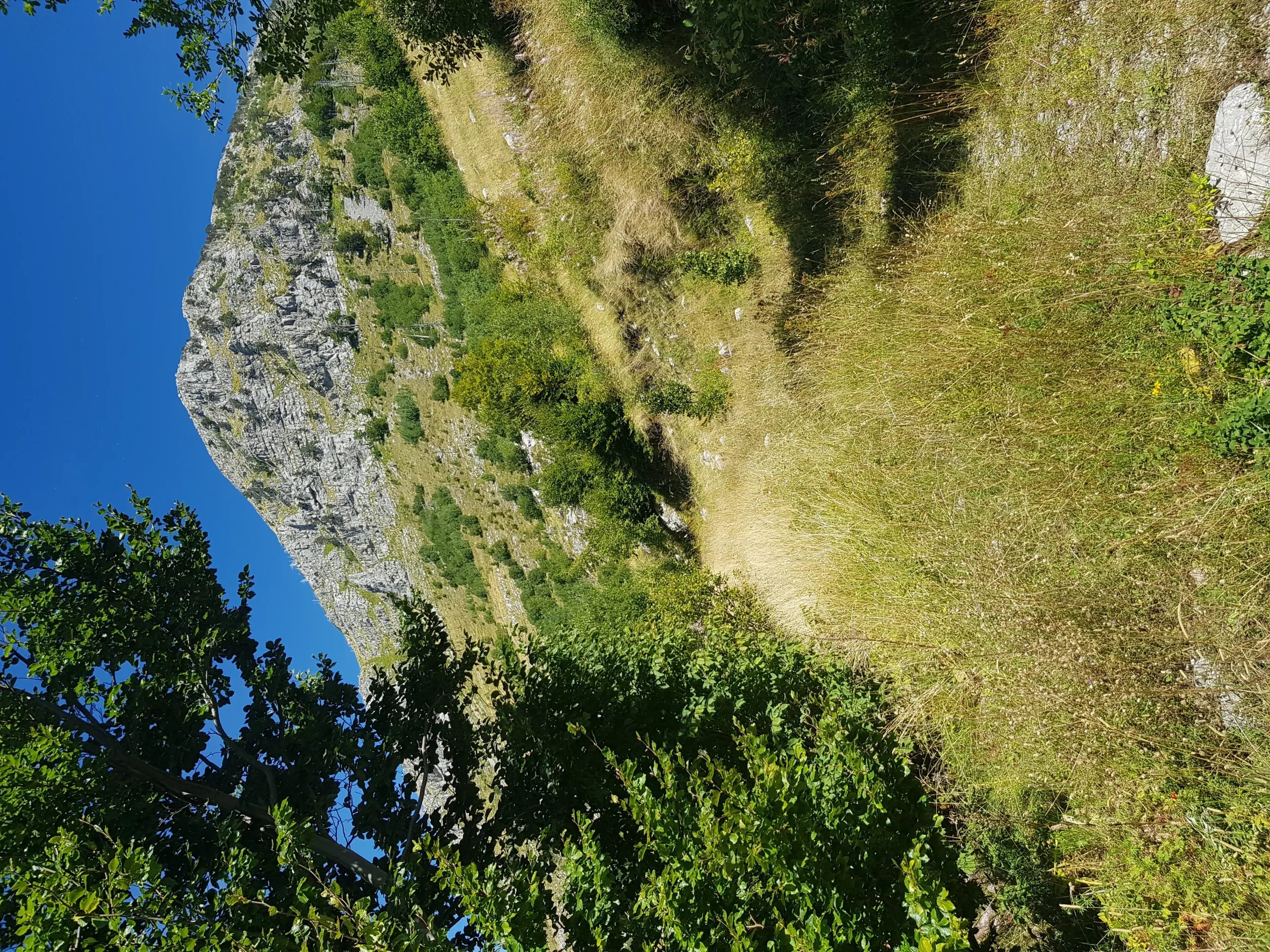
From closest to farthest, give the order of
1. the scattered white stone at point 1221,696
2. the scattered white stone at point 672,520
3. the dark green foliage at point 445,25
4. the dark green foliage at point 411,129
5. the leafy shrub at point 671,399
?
the scattered white stone at point 1221,696, the dark green foliage at point 445,25, the leafy shrub at point 671,399, the scattered white stone at point 672,520, the dark green foliage at point 411,129

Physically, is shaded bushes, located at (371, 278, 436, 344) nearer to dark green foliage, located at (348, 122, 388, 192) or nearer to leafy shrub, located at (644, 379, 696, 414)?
dark green foliage, located at (348, 122, 388, 192)

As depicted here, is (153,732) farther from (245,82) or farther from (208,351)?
(208,351)

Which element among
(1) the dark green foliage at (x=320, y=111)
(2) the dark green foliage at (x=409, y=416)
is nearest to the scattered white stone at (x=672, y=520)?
(2) the dark green foliage at (x=409, y=416)

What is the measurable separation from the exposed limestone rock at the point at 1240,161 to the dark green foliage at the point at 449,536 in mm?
13790

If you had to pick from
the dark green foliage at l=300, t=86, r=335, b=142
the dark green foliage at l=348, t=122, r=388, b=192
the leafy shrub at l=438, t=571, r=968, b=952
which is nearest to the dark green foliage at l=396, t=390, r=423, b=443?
the dark green foliage at l=348, t=122, r=388, b=192

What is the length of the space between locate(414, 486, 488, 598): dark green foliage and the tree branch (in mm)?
9825

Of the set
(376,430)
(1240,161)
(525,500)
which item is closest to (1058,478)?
(1240,161)

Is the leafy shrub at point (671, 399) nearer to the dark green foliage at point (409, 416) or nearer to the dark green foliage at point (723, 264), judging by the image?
the dark green foliage at point (723, 264)

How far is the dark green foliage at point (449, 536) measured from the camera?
16.5 metres

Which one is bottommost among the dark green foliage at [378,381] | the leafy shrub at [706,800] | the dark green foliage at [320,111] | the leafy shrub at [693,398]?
the leafy shrub at [706,800]

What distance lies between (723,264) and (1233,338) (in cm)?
555

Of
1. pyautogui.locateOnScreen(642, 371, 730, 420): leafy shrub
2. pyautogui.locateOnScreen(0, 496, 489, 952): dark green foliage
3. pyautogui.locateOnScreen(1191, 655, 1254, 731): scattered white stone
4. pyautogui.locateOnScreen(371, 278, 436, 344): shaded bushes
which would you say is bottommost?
pyautogui.locateOnScreen(1191, 655, 1254, 731): scattered white stone

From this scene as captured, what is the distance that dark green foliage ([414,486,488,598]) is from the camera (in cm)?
1655

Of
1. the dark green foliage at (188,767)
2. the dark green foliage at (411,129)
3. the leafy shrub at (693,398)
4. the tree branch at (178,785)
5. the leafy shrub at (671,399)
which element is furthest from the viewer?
the dark green foliage at (411,129)
